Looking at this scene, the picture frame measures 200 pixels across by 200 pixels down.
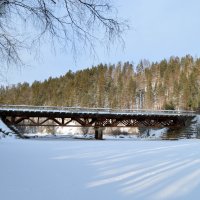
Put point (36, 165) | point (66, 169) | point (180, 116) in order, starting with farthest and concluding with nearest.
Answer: point (180, 116) → point (36, 165) → point (66, 169)

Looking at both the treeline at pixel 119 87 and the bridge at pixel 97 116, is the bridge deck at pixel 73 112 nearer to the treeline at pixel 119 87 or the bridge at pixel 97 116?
the bridge at pixel 97 116

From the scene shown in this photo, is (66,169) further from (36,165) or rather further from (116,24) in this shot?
(116,24)

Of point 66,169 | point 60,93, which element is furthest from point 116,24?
point 60,93

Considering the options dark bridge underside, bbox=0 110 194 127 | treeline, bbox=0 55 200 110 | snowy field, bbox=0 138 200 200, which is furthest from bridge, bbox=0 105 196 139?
treeline, bbox=0 55 200 110

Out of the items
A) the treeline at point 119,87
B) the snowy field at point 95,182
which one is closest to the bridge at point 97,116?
the snowy field at point 95,182

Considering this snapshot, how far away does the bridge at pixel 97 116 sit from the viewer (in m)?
34.1

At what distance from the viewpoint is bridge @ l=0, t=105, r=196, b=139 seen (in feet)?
112

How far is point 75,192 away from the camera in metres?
4.47

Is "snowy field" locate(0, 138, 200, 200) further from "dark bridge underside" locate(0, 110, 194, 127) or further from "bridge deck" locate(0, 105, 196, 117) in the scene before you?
"dark bridge underside" locate(0, 110, 194, 127)

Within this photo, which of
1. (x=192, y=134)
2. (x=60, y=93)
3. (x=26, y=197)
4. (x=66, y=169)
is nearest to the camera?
(x=26, y=197)

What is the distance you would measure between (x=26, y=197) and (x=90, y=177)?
1580 mm

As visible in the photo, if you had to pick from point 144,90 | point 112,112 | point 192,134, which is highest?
point 144,90

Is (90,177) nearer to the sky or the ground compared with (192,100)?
nearer to the ground

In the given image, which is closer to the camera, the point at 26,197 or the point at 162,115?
the point at 26,197
